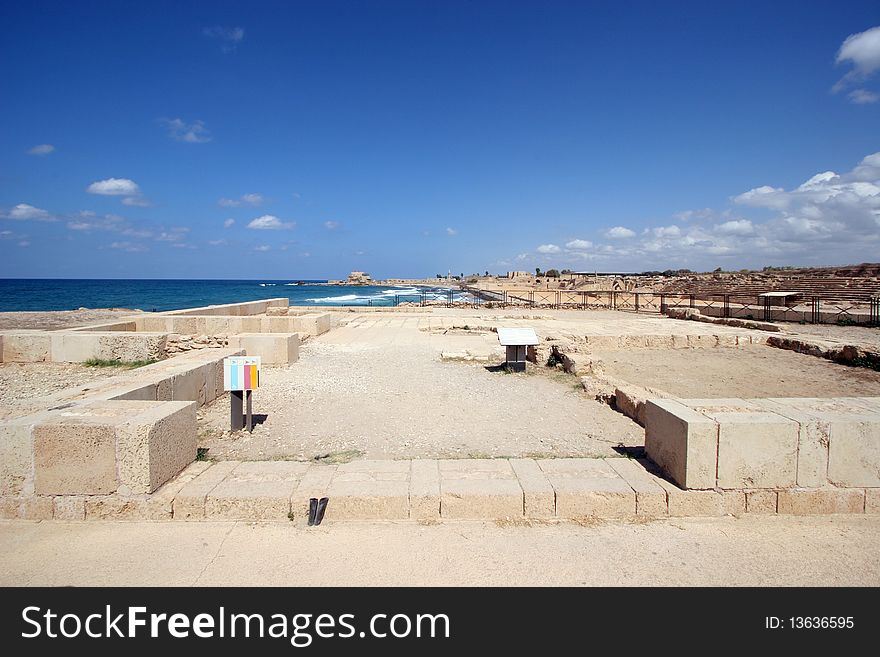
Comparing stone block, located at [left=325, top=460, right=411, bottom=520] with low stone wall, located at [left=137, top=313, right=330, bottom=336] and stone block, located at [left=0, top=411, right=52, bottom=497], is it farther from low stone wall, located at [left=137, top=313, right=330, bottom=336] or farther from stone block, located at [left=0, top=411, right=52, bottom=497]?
low stone wall, located at [left=137, top=313, right=330, bottom=336]

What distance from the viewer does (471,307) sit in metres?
34.4

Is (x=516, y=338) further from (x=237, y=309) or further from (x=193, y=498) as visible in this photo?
(x=237, y=309)

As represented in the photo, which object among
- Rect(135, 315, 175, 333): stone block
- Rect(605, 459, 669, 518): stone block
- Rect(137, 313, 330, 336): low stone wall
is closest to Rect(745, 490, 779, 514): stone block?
Rect(605, 459, 669, 518): stone block

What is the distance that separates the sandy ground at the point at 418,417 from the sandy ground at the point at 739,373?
2.33 metres

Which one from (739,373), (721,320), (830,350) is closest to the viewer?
(739,373)

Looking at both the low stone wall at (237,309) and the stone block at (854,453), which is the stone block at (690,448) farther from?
the low stone wall at (237,309)

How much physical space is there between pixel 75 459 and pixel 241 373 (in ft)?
6.98

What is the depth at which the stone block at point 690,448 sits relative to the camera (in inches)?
151

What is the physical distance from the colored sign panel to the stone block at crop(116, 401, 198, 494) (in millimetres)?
1541

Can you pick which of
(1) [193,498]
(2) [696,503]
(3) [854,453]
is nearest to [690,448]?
(2) [696,503]

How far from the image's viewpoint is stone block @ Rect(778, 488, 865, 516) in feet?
12.6

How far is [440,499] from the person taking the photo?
3711 mm
